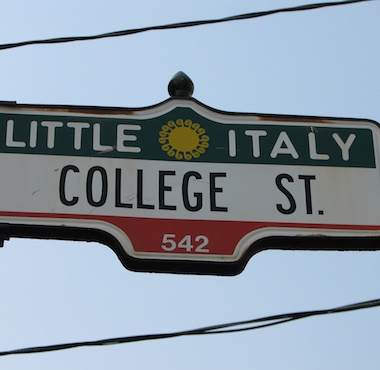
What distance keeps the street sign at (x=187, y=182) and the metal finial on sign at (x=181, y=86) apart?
7 cm

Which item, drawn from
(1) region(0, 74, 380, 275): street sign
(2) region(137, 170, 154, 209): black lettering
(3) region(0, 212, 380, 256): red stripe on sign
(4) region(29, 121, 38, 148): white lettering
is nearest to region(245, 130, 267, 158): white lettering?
(1) region(0, 74, 380, 275): street sign

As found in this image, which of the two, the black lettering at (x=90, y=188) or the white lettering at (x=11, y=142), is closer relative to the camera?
the black lettering at (x=90, y=188)

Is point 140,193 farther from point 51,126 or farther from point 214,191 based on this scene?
point 51,126

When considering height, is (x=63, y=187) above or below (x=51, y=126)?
below

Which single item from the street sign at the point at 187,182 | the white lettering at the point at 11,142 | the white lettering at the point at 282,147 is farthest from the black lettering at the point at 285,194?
the white lettering at the point at 11,142

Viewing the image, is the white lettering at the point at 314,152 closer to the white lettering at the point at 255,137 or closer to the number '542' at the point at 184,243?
the white lettering at the point at 255,137

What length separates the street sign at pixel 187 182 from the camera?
5.27 metres

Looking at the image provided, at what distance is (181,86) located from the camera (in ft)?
19.2

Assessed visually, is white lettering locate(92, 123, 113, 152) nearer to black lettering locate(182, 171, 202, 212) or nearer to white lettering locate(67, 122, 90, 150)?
white lettering locate(67, 122, 90, 150)

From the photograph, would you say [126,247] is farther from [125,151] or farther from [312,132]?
[312,132]

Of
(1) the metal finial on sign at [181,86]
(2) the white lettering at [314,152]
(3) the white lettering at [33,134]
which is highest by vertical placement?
(1) the metal finial on sign at [181,86]

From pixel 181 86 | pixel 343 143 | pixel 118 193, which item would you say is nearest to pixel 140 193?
pixel 118 193

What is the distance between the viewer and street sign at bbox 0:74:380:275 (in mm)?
5270

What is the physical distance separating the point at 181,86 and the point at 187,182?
0.67 m
